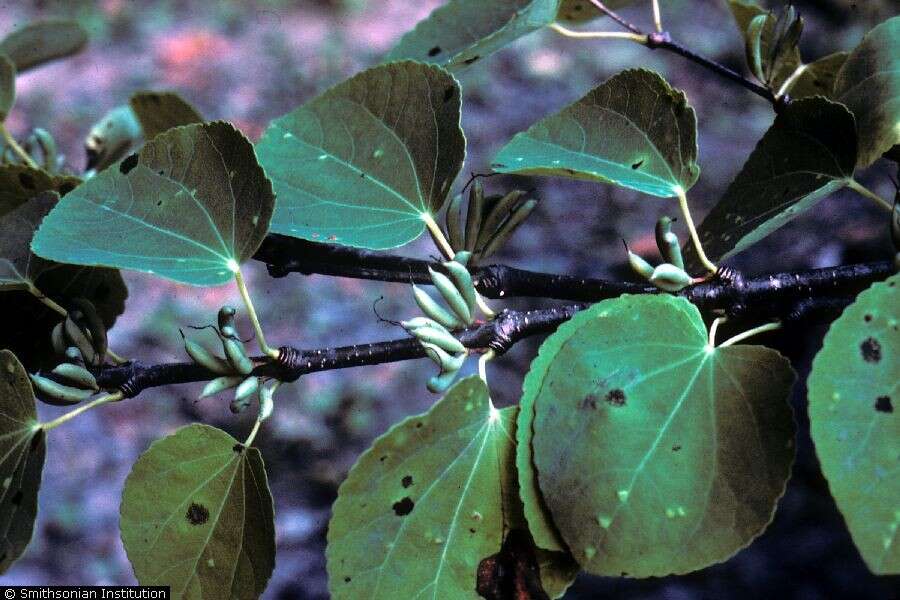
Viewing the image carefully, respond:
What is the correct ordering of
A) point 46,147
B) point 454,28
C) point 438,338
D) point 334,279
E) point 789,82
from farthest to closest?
point 334,279 < point 46,147 < point 454,28 < point 789,82 < point 438,338

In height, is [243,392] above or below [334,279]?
above

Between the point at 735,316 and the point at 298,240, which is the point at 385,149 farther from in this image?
the point at 735,316

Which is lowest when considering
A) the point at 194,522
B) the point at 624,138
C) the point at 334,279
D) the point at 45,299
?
the point at 334,279

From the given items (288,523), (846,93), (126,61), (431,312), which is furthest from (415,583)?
(126,61)

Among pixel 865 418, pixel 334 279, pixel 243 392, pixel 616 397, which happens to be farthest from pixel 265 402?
pixel 334 279

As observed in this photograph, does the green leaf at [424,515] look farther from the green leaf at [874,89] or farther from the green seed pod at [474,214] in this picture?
→ the green leaf at [874,89]

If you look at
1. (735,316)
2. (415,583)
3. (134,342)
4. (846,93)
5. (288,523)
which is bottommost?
(288,523)

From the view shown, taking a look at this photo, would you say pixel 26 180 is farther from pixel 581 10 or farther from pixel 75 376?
pixel 581 10

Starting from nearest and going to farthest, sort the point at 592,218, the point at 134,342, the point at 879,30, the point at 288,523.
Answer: the point at 879,30 → the point at 288,523 → the point at 134,342 → the point at 592,218

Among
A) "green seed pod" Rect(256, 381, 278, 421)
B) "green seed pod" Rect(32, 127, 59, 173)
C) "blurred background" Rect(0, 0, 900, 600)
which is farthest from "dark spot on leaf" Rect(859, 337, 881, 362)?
"blurred background" Rect(0, 0, 900, 600)
